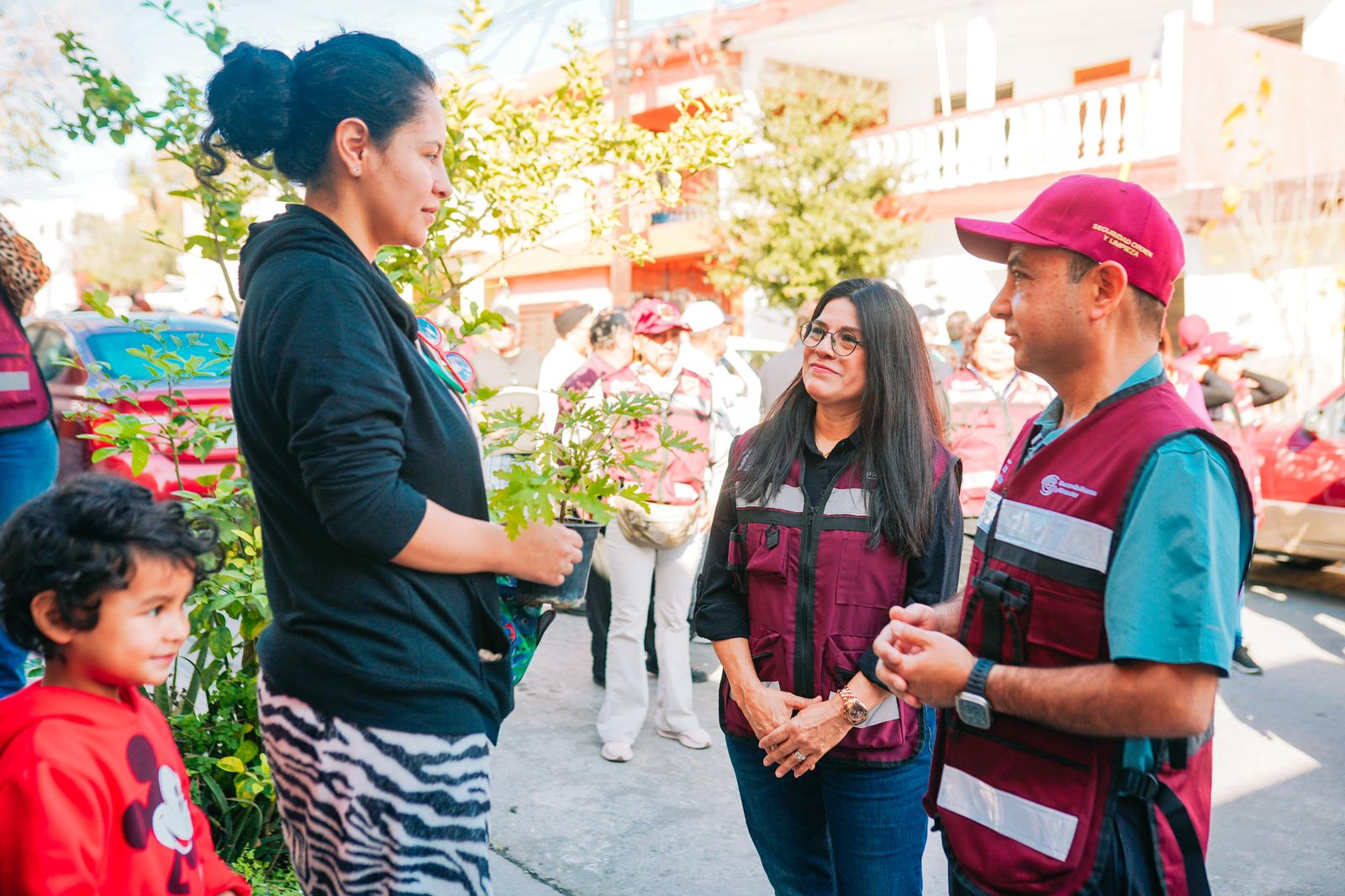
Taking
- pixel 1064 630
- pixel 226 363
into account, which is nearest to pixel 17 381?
pixel 226 363

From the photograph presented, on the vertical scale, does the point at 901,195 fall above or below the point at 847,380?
above

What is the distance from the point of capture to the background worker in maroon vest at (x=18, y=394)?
11.3 feet

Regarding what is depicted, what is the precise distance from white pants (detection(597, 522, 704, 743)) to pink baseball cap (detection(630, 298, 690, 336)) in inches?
42.2

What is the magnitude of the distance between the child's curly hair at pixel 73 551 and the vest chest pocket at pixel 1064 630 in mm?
1408

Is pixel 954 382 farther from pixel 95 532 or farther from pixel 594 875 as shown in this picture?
pixel 95 532

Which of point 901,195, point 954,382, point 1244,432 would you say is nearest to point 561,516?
point 954,382

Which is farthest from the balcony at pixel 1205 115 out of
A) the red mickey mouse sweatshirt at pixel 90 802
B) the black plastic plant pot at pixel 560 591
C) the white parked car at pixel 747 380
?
the red mickey mouse sweatshirt at pixel 90 802

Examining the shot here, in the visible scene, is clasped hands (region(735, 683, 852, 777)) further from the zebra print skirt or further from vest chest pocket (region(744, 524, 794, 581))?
the zebra print skirt

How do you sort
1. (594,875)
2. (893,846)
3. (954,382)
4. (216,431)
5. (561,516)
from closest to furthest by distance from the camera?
(561,516), (893,846), (216,431), (594,875), (954,382)

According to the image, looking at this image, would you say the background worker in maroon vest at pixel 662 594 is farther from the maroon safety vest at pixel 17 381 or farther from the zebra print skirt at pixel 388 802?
the zebra print skirt at pixel 388 802

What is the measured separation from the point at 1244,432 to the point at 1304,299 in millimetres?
6256

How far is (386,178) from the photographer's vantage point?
72.0 inches

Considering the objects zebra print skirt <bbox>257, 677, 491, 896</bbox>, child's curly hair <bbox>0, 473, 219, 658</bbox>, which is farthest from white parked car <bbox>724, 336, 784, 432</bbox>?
child's curly hair <bbox>0, 473, 219, 658</bbox>

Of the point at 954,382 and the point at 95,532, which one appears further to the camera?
the point at 954,382
